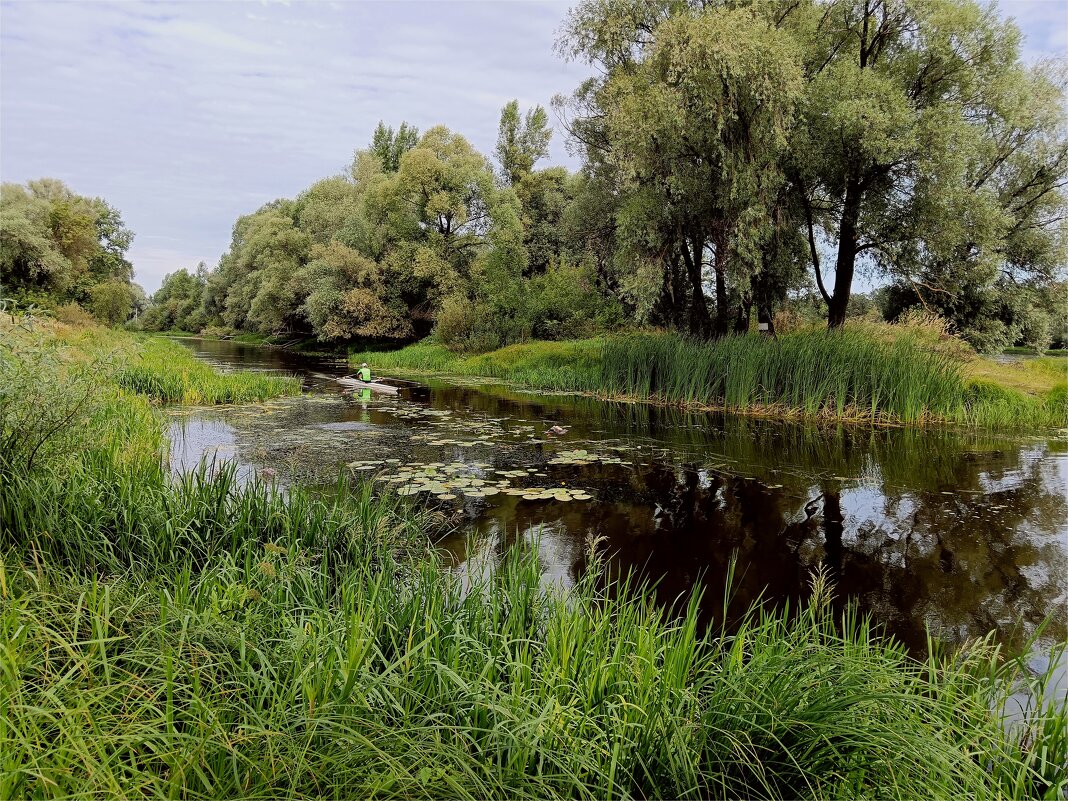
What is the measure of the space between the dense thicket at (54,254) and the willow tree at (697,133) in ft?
83.5

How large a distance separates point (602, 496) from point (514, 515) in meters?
1.46

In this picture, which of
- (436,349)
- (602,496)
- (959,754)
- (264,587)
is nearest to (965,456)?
(602,496)

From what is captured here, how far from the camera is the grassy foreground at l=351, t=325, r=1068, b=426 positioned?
522 inches

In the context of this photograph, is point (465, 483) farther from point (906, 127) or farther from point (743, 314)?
point (906, 127)

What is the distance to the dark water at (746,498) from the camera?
16.8 ft

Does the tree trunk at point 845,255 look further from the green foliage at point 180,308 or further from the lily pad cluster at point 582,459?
the green foliage at point 180,308

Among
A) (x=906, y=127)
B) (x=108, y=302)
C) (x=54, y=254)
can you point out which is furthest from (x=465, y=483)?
(x=108, y=302)

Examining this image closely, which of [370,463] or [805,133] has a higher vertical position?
[805,133]

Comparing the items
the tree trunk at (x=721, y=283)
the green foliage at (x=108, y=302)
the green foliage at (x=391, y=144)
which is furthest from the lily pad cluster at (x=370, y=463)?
the green foliage at (x=391, y=144)

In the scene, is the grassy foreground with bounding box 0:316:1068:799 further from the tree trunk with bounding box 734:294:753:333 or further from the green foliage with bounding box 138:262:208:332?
the green foliage with bounding box 138:262:208:332

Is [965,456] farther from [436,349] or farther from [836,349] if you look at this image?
[436,349]

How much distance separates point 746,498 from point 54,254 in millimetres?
37204

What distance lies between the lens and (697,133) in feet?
51.3

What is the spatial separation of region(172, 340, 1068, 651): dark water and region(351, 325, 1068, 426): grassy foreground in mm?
1223
